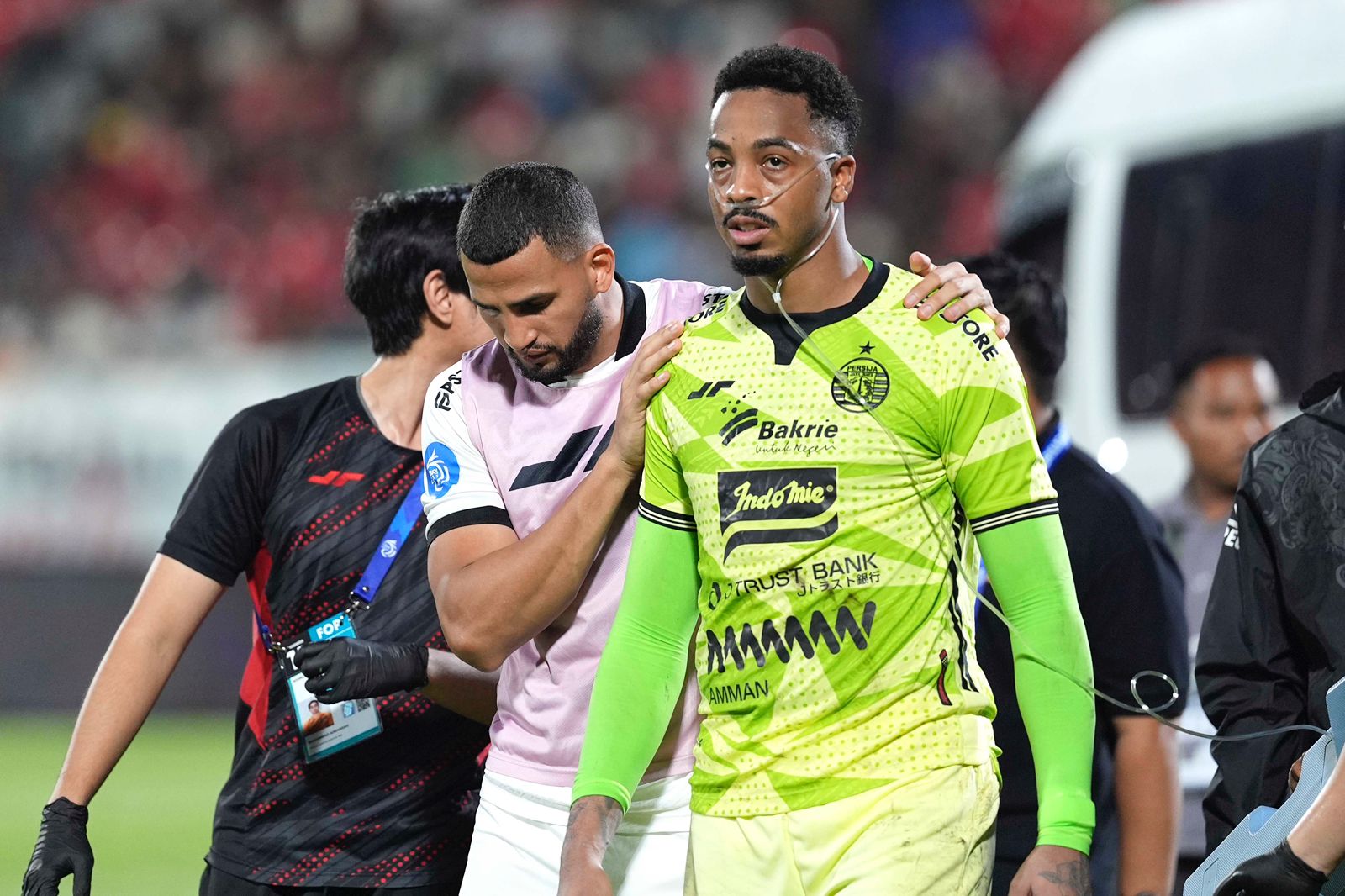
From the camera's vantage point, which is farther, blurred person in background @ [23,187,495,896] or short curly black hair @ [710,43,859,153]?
blurred person in background @ [23,187,495,896]

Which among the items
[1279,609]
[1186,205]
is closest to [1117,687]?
[1279,609]

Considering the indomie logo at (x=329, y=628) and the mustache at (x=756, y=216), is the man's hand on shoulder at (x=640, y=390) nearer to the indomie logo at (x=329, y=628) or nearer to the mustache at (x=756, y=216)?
the mustache at (x=756, y=216)

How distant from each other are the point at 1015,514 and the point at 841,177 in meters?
0.66

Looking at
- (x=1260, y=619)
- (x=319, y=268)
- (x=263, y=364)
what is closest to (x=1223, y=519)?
(x=1260, y=619)

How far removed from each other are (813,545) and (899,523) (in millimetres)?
141

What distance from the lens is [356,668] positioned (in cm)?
359

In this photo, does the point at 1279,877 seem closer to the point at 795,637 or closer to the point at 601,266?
the point at 795,637

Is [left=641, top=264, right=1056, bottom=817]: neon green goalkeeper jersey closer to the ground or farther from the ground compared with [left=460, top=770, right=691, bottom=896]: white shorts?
farther from the ground

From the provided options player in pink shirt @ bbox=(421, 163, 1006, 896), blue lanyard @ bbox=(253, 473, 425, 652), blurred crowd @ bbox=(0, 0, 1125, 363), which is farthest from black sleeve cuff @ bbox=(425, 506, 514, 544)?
blurred crowd @ bbox=(0, 0, 1125, 363)

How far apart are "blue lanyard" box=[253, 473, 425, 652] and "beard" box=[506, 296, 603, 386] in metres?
0.64

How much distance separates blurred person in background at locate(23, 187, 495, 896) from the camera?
12.6 feet

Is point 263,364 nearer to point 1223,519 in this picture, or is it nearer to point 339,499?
point 1223,519

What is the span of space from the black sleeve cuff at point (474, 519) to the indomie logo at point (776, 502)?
2.07ft

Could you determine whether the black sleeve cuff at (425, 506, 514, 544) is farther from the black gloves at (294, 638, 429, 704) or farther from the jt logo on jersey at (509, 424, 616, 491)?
the black gloves at (294, 638, 429, 704)
